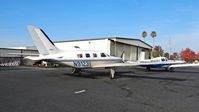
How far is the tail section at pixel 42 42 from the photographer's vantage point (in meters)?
24.3

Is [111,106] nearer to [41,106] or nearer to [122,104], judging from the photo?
[122,104]

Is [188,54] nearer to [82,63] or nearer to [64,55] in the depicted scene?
[82,63]

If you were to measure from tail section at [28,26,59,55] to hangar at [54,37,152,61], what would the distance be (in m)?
28.1

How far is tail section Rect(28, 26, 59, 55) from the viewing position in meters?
24.3

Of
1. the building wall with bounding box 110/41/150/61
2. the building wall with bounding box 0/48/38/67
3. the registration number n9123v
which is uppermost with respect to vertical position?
the building wall with bounding box 110/41/150/61

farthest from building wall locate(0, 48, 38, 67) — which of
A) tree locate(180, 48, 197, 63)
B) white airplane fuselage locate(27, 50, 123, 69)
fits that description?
tree locate(180, 48, 197, 63)

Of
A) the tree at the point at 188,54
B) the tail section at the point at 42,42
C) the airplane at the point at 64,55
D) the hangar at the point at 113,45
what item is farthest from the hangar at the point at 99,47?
the tree at the point at 188,54

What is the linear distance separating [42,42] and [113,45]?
3590cm

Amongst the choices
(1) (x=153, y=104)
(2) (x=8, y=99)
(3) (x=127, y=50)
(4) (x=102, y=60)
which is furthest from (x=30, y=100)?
(3) (x=127, y=50)

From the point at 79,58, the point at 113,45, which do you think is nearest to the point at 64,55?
the point at 79,58

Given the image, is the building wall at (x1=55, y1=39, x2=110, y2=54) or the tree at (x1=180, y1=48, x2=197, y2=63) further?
the tree at (x1=180, y1=48, x2=197, y2=63)

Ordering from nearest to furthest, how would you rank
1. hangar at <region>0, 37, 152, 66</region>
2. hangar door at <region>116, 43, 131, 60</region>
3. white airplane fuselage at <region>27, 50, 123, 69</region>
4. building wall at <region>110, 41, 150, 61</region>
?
1. white airplane fuselage at <region>27, 50, 123, 69</region>
2. hangar at <region>0, 37, 152, 66</region>
3. building wall at <region>110, 41, 150, 61</region>
4. hangar door at <region>116, 43, 131, 60</region>

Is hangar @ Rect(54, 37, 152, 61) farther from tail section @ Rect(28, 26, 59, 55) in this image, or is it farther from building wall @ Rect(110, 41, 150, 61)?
tail section @ Rect(28, 26, 59, 55)

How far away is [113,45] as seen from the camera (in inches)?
2339
